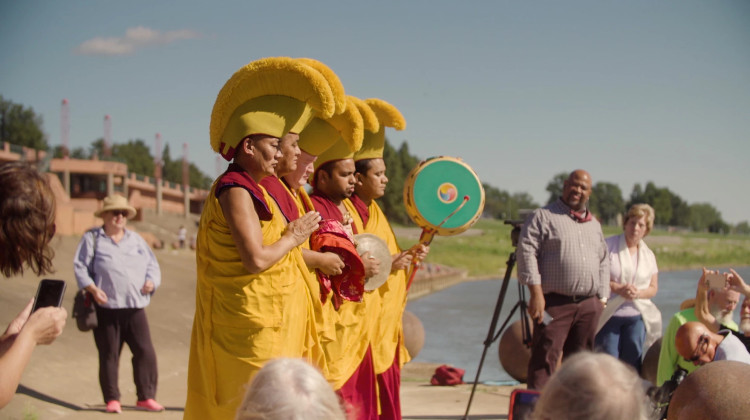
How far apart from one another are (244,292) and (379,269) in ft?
4.69

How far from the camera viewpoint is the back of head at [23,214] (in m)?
2.20

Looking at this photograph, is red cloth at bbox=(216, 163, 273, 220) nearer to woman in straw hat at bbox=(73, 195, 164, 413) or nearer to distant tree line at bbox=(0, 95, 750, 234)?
woman in straw hat at bbox=(73, 195, 164, 413)

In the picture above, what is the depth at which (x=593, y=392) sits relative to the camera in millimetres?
1904

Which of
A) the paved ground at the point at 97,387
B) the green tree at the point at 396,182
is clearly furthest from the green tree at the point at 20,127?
the paved ground at the point at 97,387

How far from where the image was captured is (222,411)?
3367mm

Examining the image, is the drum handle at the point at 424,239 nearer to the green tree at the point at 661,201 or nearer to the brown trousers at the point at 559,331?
the brown trousers at the point at 559,331

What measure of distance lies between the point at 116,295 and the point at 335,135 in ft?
9.80

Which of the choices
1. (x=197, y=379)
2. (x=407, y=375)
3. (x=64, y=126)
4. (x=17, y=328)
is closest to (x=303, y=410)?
(x=17, y=328)

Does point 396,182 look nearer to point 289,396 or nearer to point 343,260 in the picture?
point 343,260

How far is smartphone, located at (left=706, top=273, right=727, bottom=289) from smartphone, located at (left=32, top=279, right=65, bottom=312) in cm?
398

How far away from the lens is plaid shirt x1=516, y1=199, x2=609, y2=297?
5.80m

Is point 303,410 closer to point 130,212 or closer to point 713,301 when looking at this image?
point 713,301

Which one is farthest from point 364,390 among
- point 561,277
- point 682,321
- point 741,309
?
point 741,309

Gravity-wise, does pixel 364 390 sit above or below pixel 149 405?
above
